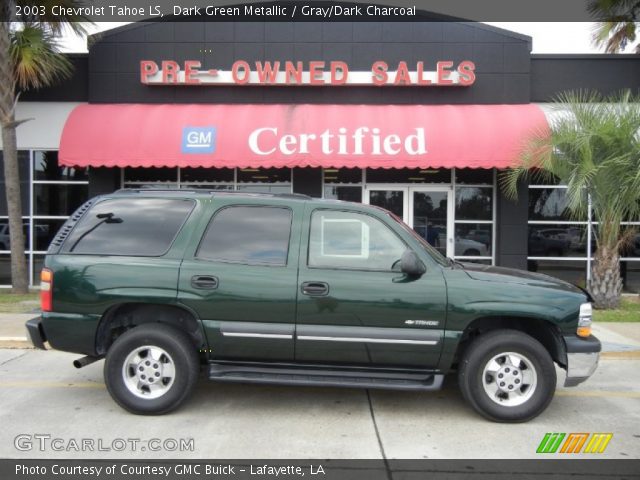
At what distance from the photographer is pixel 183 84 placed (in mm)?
11883

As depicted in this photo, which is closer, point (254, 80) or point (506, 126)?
point (506, 126)

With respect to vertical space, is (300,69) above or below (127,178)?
above

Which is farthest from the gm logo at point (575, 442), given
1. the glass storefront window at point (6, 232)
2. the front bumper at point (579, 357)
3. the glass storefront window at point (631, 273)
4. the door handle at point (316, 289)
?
the glass storefront window at point (6, 232)

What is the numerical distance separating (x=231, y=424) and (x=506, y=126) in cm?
866

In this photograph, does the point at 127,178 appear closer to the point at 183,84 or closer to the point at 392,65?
the point at 183,84

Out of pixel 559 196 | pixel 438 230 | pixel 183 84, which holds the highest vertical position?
pixel 183 84

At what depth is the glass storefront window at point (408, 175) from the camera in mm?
12242

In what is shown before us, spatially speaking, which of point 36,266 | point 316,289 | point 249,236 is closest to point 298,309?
point 316,289

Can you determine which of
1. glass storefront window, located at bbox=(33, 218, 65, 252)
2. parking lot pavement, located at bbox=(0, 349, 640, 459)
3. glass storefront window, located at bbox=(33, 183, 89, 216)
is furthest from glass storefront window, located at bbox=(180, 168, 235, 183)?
parking lot pavement, located at bbox=(0, 349, 640, 459)

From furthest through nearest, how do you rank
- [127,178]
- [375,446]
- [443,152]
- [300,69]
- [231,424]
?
[127,178], [300,69], [443,152], [231,424], [375,446]

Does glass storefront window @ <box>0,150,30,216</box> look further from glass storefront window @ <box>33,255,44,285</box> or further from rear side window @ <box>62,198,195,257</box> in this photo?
rear side window @ <box>62,198,195,257</box>

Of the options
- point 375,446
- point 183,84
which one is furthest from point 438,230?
point 375,446

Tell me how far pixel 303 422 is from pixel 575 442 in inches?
87.6

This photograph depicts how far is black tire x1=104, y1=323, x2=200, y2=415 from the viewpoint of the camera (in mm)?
4703
